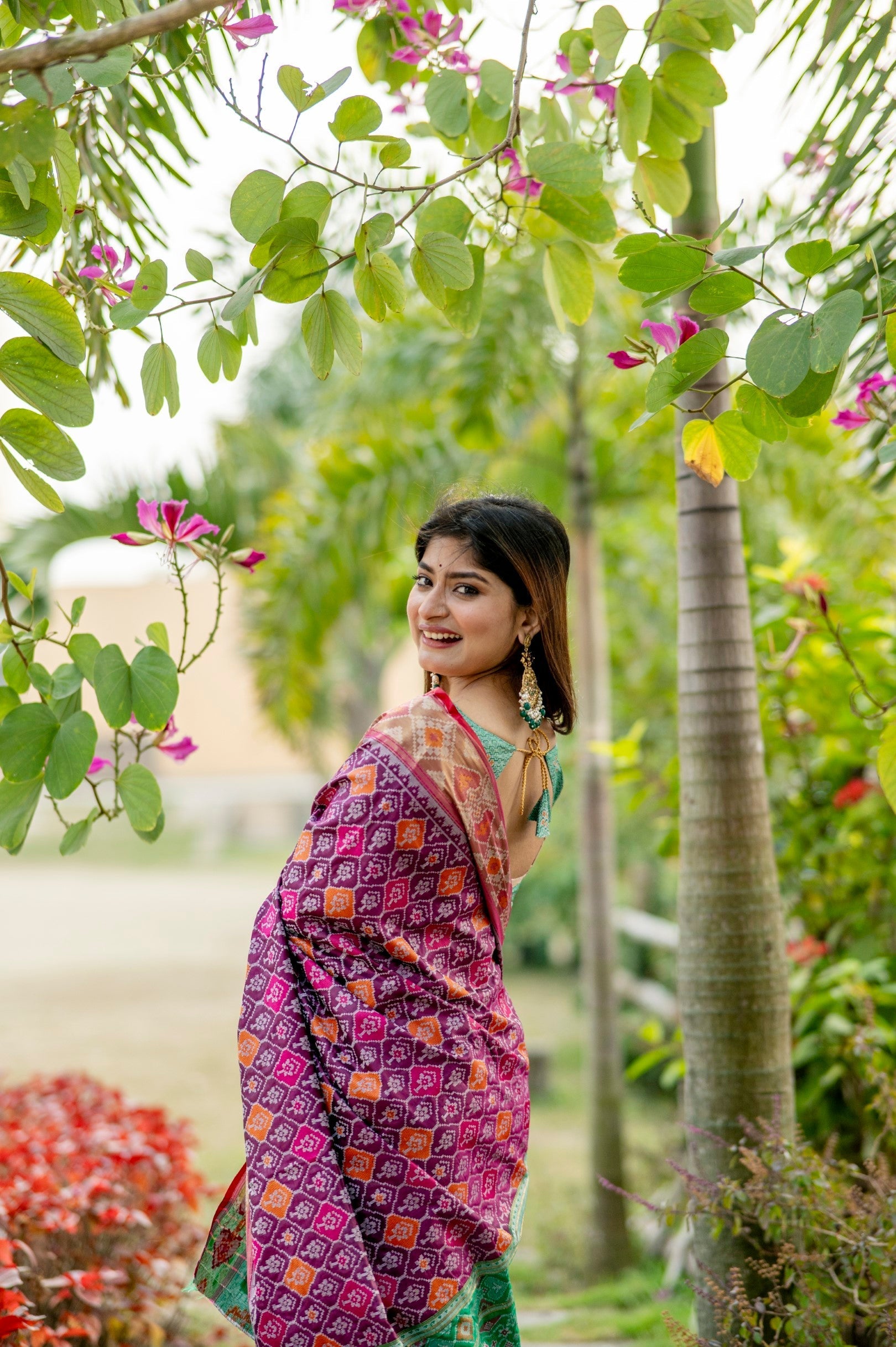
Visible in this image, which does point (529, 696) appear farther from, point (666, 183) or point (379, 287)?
point (666, 183)

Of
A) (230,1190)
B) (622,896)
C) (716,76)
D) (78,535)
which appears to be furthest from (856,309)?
(622,896)

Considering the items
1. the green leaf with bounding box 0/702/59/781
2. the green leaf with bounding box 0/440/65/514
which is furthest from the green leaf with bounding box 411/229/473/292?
the green leaf with bounding box 0/702/59/781

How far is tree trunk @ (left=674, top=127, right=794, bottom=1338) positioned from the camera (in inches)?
76.4

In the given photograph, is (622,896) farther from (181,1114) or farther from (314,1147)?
(314,1147)

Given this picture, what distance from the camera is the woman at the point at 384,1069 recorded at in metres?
1.42

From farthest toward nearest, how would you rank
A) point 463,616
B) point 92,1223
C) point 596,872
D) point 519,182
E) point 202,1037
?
point 202,1037
point 596,872
point 92,1223
point 519,182
point 463,616

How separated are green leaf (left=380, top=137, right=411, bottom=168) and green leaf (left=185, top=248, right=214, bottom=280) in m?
0.26

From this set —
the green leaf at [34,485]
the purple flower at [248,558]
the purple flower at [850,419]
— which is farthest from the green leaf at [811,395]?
the green leaf at [34,485]

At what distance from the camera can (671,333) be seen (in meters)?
1.42

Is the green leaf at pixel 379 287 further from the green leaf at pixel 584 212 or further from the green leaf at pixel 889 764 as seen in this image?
the green leaf at pixel 889 764

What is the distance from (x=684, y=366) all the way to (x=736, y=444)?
0.50ft

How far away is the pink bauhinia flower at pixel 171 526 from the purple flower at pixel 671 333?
2.18 feet

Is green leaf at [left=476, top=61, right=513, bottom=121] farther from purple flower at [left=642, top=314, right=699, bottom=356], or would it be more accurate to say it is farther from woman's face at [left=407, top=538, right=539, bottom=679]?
woman's face at [left=407, top=538, right=539, bottom=679]

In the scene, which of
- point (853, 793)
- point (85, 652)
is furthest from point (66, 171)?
point (853, 793)
